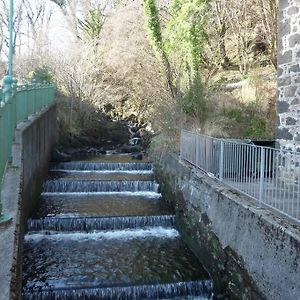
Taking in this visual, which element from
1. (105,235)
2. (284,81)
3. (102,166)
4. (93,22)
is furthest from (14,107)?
(93,22)

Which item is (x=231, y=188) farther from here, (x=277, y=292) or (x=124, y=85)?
(x=124, y=85)

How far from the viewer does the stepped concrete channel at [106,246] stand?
26.0ft

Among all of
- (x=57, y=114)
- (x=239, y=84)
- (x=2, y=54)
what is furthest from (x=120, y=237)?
(x=2, y=54)

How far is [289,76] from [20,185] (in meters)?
6.20

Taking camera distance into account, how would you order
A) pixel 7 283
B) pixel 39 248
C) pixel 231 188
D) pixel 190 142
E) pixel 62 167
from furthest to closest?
pixel 62 167, pixel 190 142, pixel 39 248, pixel 231 188, pixel 7 283

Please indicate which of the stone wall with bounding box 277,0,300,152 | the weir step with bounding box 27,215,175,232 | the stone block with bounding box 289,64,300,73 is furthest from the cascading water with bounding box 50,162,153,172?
the stone block with bounding box 289,64,300,73

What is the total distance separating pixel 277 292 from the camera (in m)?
5.86

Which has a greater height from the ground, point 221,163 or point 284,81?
point 284,81

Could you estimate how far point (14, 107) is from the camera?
9.88 metres

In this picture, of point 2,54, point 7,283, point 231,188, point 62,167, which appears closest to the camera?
point 7,283

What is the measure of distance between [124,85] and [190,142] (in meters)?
12.9

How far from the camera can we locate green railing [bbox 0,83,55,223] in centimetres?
732

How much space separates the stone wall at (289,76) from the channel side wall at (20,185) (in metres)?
5.82

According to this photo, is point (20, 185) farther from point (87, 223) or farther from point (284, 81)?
point (284, 81)
